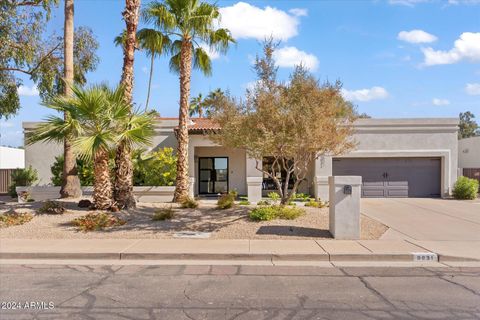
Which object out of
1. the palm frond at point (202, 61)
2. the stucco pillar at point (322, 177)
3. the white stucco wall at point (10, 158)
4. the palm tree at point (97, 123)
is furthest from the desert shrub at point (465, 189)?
the white stucco wall at point (10, 158)

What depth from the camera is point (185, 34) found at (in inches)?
617

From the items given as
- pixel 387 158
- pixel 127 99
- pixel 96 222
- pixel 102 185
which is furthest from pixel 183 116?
pixel 387 158

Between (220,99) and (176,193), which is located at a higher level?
(220,99)

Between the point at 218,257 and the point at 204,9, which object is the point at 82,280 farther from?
the point at 204,9

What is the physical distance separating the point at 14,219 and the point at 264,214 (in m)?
7.12

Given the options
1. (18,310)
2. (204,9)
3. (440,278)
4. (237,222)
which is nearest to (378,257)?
(440,278)

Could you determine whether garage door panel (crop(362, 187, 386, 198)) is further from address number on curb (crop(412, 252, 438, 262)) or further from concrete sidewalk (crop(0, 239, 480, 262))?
address number on curb (crop(412, 252, 438, 262))

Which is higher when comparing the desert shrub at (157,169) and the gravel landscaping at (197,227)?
the desert shrub at (157,169)

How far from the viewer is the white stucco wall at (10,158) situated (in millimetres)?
40375

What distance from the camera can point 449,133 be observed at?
2070 cm

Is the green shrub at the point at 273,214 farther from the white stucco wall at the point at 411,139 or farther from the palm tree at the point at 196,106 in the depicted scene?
the palm tree at the point at 196,106

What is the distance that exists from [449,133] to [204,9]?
13.6 m

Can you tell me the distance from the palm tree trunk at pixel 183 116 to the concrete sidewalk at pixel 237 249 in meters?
6.17

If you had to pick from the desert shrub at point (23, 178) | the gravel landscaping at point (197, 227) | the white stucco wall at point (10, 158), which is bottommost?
the gravel landscaping at point (197, 227)
